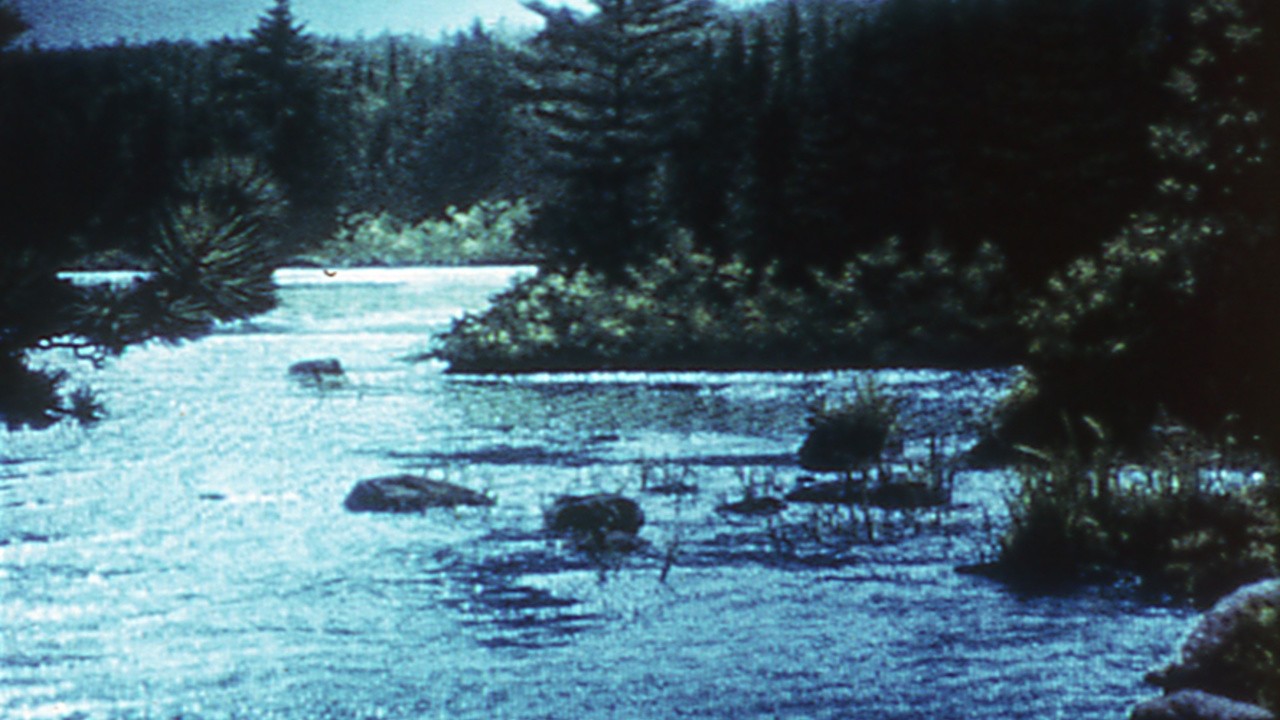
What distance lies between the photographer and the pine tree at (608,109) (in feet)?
66.2

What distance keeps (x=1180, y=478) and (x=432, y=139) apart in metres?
9.25

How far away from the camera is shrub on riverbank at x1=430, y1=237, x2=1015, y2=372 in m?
15.7

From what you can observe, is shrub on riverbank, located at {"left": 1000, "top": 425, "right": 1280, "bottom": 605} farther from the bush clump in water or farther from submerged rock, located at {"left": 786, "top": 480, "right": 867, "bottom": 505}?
the bush clump in water

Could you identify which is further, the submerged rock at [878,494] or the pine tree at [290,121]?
the pine tree at [290,121]

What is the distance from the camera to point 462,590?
284 inches

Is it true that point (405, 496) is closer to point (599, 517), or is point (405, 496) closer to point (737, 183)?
point (599, 517)

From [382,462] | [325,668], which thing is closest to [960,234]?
[382,462]

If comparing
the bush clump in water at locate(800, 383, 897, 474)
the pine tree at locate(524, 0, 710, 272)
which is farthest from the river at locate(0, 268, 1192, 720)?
the pine tree at locate(524, 0, 710, 272)

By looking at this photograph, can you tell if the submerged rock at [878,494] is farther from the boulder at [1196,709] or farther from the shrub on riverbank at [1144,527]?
the boulder at [1196,709]

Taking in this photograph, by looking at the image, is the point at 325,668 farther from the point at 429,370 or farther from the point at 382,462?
the point at 429,370

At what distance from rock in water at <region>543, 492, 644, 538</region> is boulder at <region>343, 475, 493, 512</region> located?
0.85 m

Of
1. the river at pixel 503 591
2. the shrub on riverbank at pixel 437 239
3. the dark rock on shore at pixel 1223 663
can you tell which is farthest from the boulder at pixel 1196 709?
the shrub on riverbank at pixel 437 239

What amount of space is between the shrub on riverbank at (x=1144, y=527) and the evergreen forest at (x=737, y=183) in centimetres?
33

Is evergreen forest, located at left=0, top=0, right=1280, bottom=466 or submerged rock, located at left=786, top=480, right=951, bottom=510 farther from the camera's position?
submerged rock, located at left=786, top=480, right=951, bottom=510
